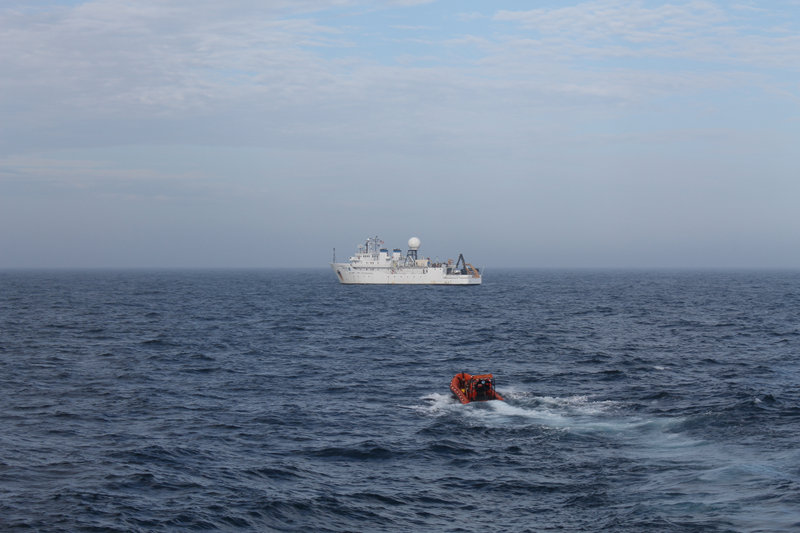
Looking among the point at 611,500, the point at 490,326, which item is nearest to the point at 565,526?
the point at 611,500

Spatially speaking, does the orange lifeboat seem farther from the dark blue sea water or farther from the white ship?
the white ship

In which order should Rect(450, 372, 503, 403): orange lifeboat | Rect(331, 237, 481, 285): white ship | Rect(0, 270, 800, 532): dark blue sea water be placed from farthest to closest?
Rect(331, 237, 481, 285): white ship < Rect(450, 372, 503, 403): orange lifeboat < Rect(0, 270, 800, 532): dark blue sea water

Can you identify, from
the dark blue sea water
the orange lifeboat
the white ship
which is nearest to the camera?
the dark blue sea water

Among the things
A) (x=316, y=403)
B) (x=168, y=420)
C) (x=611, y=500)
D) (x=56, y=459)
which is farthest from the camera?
(x=316, y=403)

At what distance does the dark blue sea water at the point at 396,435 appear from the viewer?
73.8ft

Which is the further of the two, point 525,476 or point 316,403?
point 316,403

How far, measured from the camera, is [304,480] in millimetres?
25984

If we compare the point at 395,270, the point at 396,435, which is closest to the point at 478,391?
the point at 396,435

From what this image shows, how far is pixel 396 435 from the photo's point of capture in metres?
32.4

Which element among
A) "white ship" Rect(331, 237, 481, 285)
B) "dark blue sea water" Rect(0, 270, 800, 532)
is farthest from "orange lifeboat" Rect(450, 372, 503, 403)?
"white ship" Rect(331, 237, 481, 285)

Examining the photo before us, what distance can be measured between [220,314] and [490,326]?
44089 mm

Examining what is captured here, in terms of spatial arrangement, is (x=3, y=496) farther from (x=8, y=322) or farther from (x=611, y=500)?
(x=8, y=322)

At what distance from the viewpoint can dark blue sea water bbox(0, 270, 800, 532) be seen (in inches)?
886

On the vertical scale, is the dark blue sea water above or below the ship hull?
below
